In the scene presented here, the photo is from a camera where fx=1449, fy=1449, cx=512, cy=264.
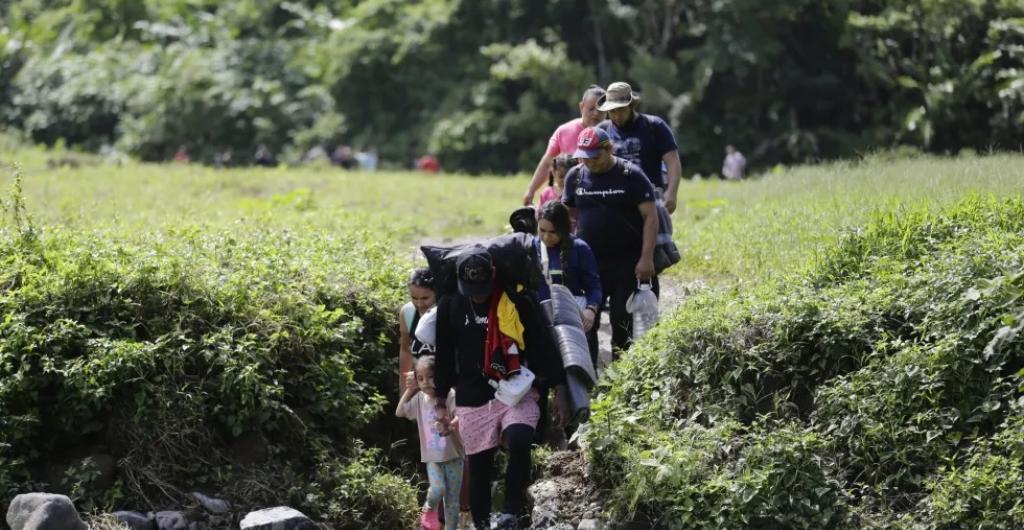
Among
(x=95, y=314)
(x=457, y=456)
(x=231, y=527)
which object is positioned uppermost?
(x=95, y=314)

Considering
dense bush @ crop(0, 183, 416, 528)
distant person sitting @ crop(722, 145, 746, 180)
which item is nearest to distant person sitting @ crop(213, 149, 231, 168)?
distant person sitting @ crop(722, 145, 746, 180)

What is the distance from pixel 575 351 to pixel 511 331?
2.08ft

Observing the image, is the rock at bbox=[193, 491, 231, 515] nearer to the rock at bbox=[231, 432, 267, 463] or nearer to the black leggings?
the rock at bbox=[231, 432, 267, 463]

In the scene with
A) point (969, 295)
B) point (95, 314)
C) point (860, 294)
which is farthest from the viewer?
point (95, 314)

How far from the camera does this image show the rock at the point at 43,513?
27.7 feet

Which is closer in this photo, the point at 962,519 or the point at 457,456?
the point at 962,519

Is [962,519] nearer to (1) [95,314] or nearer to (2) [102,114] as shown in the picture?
(1) [95,314]

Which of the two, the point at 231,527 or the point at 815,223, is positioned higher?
the point at 815,223

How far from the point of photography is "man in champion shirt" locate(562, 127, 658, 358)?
31.1 ft

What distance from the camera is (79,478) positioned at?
365 inches

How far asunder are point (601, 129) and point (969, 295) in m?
2.65

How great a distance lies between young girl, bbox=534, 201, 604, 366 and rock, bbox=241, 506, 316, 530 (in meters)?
2.14

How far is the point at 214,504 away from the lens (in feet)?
30.5

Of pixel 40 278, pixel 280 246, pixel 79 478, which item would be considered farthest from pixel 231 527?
pixel 280 246
